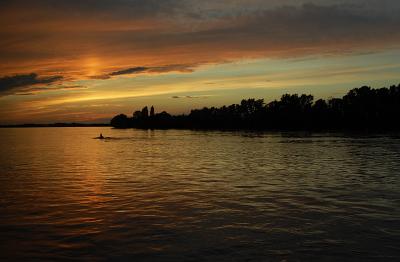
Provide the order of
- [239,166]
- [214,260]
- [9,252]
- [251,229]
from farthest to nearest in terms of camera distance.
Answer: [239,166] < [251,229] < [9,252] < [214,260]

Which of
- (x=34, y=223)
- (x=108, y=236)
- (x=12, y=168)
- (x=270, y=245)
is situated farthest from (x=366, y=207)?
(x=12, y=168)

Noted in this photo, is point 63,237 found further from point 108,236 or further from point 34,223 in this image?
point 34,223

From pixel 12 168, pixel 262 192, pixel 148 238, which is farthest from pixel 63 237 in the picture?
pixel 12 168

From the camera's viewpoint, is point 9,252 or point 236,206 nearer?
point 9,252

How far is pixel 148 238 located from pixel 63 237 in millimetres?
3234

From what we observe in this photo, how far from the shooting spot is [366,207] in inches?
786

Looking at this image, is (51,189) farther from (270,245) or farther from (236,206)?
(270,245)

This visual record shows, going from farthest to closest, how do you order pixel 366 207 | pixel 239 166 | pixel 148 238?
pixel 239 166 < pixel 366 207 < pixel 148 238

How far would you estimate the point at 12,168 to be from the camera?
140 ft

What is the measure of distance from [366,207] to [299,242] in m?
7.39

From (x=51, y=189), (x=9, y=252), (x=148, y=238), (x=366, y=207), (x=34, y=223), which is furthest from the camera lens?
(x=51, y=189)

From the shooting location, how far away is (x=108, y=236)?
1530 cm

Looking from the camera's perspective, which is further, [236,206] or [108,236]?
[236,206]

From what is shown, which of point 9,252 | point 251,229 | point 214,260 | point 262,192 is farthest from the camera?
point 262,192
